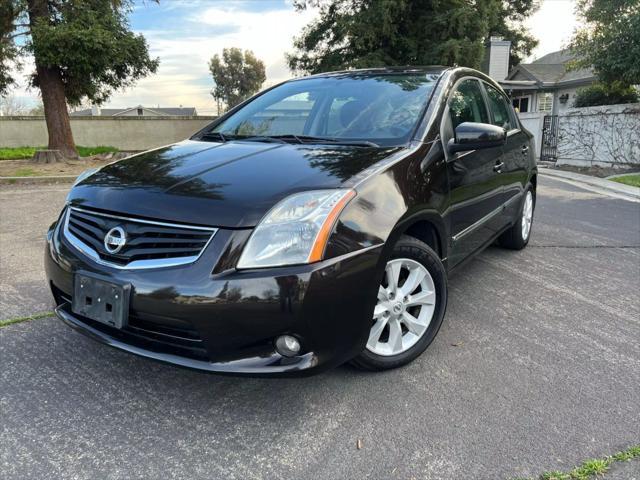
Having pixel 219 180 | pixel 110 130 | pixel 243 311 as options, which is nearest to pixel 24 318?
pixel 219 180

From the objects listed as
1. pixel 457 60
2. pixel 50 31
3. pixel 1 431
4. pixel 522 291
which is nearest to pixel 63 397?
pixel 1 431

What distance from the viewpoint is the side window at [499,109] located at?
159 inches

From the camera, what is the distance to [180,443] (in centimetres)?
212

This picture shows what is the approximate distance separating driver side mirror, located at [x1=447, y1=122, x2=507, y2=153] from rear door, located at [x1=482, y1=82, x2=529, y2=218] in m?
0.94

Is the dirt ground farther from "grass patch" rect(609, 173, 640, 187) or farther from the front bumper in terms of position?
"grass patch" rect(609, 173, 640, 187)

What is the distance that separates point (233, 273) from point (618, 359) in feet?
7.26

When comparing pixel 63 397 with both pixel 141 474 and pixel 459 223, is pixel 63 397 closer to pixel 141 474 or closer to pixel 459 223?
pixel 141 474

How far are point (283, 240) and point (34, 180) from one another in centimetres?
972

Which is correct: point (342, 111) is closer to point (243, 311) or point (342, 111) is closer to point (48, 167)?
point (243, 311)

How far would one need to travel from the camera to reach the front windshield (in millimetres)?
2957

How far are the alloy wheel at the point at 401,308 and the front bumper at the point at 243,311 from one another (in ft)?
0.87

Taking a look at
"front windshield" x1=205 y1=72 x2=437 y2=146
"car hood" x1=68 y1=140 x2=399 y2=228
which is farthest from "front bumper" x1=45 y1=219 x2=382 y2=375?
"front windshield" x1=205 y1=72 x2=437 y2=146

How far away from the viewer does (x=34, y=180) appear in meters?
9.98

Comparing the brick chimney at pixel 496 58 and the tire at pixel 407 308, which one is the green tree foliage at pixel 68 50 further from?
the brick chimney at pixel 496 58
